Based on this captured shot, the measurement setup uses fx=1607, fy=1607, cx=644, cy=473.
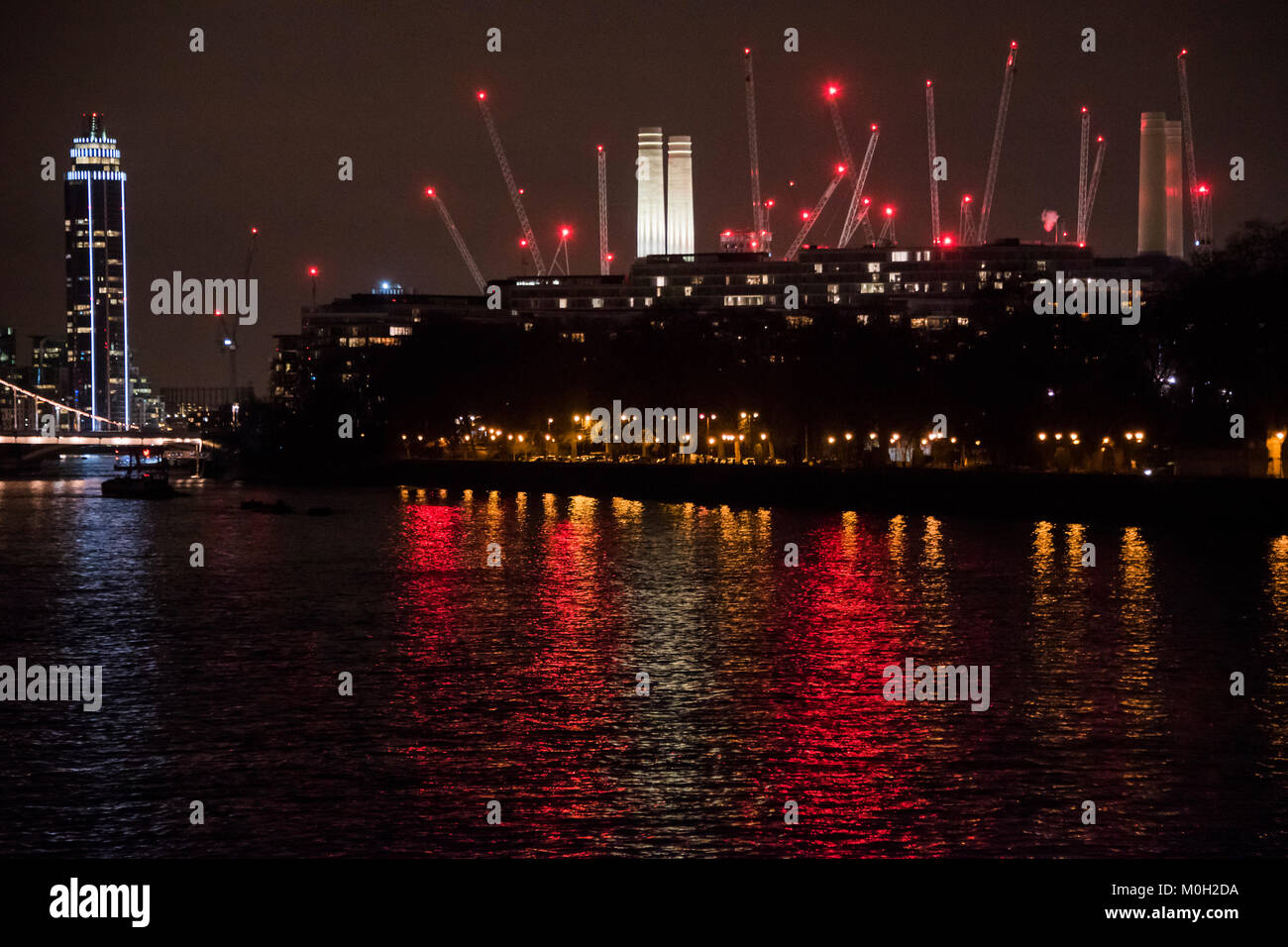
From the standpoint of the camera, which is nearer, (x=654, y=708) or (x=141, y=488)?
(x=654, y=708)

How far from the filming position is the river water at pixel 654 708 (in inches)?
675

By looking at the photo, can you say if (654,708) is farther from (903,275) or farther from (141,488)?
(903,275)

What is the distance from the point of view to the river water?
56.3 ft

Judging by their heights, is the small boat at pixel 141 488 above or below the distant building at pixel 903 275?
below

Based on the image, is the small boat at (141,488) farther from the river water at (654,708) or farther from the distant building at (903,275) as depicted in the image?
the distant building at (903,275)

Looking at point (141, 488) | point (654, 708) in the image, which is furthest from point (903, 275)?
point (654, 708)

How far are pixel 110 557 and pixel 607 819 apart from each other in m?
45.1

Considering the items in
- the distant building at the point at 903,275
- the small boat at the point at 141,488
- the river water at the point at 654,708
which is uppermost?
the distant building at the point at 903,275

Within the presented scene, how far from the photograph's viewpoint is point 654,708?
24594mm

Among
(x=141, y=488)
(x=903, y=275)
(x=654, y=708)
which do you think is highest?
(x=903, y=275)

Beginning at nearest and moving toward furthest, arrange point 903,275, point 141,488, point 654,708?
point 654,708 < point 141,488 < point 903,275

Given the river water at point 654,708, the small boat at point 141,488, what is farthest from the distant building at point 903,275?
the river water at point 654,708

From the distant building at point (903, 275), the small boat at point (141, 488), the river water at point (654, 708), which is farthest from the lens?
the distant building at point (903, 275)

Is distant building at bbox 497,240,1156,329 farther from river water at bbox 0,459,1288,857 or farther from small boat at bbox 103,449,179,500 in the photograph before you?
river water at bbox 0,459,1288,857
